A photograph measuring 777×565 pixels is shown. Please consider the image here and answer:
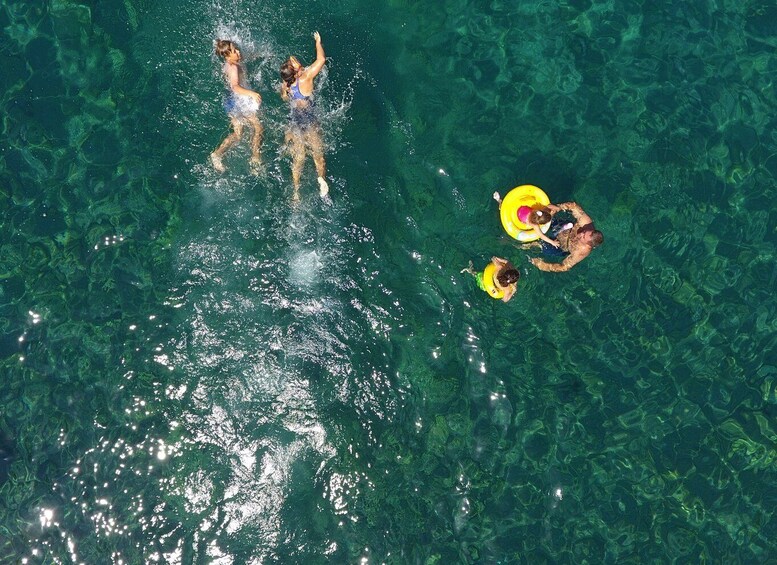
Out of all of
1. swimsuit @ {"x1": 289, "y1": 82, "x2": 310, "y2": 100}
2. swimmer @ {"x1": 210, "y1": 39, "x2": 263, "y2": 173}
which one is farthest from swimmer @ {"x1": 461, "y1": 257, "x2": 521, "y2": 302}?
swimmer @ {"x1": 210, "y1": 39, "x2": 263, "y2": 173}

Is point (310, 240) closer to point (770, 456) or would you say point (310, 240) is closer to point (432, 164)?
point (432, 164)

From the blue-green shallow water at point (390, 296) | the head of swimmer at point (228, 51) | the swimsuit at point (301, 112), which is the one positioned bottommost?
the blue-green shallow water at point (390, 296)

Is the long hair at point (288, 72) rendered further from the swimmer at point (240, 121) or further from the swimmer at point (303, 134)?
the swimmer at point (240, 121)

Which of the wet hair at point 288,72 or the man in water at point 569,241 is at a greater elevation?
the wet hair at point 288,72

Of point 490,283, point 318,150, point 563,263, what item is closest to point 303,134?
point 318,150

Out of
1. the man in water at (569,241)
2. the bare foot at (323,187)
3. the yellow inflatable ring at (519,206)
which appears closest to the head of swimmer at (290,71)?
the bare foot at (323,187)

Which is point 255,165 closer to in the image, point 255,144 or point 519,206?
point 255,144
